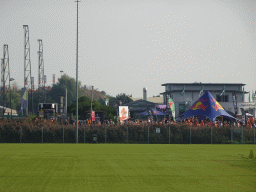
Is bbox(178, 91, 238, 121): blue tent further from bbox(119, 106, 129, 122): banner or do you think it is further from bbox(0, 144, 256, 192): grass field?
bbox(0, 144, 256, 192): grass field

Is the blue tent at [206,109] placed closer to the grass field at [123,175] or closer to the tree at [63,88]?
the grass field at [123,175]

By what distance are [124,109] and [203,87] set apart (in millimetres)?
41379

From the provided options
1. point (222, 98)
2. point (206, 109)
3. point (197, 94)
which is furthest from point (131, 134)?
point (222, 98)

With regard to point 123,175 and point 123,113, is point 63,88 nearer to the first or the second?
point 123,113

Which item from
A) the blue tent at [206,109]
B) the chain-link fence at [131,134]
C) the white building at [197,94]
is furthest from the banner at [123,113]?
the white building at [197,94]

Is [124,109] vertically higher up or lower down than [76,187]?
higher up

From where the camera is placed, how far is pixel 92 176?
1752cm

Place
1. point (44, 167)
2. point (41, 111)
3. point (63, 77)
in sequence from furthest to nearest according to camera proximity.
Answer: point (63, 77)
point (41, 111)
point (44, 167)

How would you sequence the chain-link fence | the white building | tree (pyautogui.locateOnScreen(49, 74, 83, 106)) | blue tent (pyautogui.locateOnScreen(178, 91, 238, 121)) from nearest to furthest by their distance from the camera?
the chain-link fence < blue tent (pyautogui.locateOnScreen(178, 91, 238, 121)) < the white building < tree (pyautogui.locateOnScreen(49, 74, 83, 106))

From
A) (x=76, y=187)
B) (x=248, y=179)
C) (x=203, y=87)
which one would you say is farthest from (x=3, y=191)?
(x=203, y=87)

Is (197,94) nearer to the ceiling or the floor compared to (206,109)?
nearer to the ceiling

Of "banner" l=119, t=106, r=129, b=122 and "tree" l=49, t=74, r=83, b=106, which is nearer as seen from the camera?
"banner" l=119, t=106, r=129, b=122

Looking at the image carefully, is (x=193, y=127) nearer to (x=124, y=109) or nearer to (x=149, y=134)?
(x=149, y=134)

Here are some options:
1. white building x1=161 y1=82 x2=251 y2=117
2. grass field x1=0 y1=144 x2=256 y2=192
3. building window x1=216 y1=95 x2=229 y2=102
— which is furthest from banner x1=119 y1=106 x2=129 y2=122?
building window x1=216 y1=95 x2=229 y2=102
